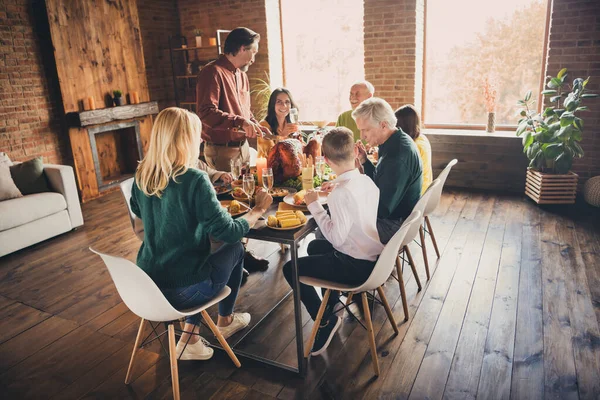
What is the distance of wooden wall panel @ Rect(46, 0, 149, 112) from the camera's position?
5.21m

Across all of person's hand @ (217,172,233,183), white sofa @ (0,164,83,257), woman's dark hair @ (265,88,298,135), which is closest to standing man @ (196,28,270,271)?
woman's dark hair @ (265,88,298,135)

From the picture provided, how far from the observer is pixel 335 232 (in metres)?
2.09

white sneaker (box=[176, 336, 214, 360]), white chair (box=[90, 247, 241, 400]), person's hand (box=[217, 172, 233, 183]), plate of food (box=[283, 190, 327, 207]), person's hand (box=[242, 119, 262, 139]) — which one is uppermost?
person's hand (box=[242, 119, 262, 139])

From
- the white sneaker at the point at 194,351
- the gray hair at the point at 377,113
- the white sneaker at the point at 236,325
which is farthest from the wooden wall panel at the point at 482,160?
the white sneaker at the point at 194,351

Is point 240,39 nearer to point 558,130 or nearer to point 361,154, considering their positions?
point 361,154

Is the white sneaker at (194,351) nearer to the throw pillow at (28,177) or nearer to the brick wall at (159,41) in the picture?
the throw pillow at (28,177)

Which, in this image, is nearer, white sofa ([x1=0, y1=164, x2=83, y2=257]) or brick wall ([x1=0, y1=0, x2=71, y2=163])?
white sofa ([x1=0, y1=164, x2=83, y2=257])

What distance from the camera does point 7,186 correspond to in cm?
398

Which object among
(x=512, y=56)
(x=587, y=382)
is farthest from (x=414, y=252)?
(x=512, y=56)

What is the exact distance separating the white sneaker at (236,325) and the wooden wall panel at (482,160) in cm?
357

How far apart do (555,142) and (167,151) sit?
392cm

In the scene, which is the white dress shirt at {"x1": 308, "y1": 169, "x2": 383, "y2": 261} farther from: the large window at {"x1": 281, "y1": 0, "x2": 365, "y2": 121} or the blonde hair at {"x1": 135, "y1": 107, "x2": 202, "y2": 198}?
the large window at {"x1": 281, "y1": 0, "x2": 365, "y2": 121}

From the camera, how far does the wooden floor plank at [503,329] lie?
2.15 meters

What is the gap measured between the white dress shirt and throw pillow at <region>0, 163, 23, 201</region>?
3.16 m
